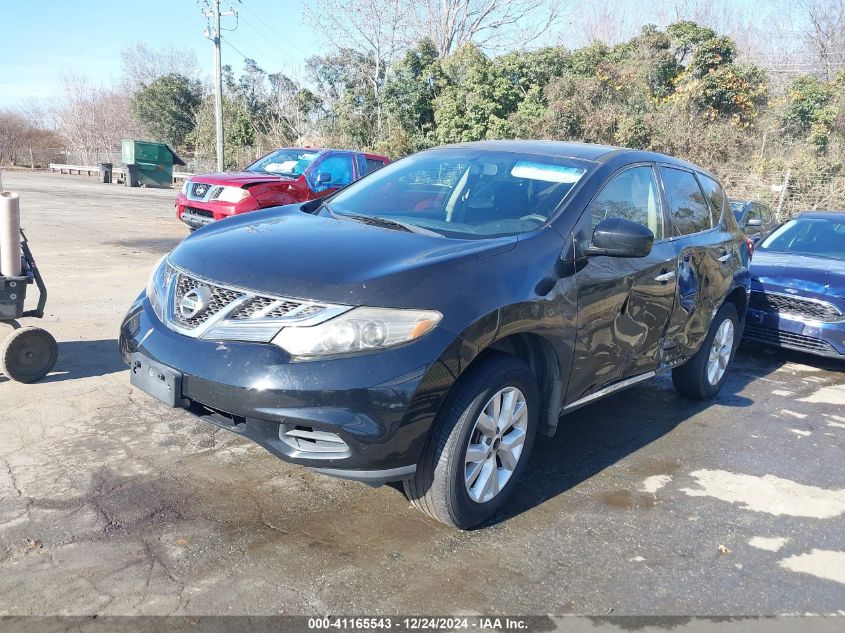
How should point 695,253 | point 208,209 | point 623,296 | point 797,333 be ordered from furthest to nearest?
point 208,209
point 797,333
point 695,253
point 623,296

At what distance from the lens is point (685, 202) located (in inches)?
190

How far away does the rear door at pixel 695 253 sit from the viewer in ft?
15.0

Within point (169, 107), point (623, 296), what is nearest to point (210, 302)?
point (623, 296)

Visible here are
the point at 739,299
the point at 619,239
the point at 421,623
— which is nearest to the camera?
the point at 421,623

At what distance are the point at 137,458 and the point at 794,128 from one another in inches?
882

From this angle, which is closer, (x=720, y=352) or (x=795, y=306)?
(x=720, y=352)

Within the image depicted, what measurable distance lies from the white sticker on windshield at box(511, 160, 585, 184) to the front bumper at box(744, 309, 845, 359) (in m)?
3.84

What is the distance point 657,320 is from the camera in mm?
4320

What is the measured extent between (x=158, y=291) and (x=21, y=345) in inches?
71.1

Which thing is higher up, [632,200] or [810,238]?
[632,200]

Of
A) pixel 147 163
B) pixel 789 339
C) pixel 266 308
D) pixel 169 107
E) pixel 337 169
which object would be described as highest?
pixel 169 107

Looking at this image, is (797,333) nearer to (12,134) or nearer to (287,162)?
(287,162)

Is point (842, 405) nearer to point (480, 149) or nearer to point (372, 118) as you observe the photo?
→ point (480, 149)

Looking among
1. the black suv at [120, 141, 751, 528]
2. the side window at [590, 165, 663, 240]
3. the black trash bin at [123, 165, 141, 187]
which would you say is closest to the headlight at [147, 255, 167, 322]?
the black suv at [120, 141, 751, 528]
